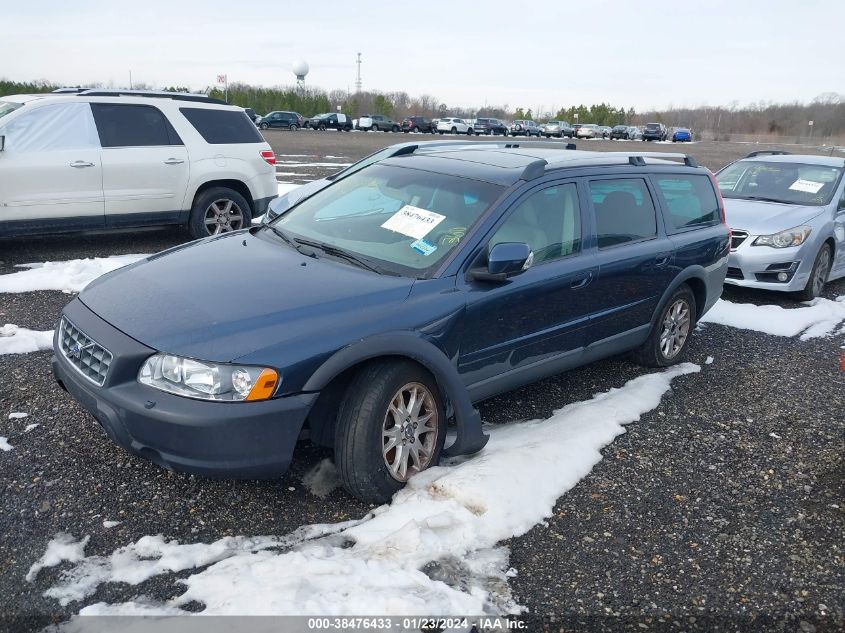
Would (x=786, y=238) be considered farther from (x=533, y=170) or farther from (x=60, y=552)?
(x=60, y=552)

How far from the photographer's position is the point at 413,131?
59.9m

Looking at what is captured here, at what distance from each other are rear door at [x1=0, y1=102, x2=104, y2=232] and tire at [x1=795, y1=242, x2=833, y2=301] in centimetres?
778

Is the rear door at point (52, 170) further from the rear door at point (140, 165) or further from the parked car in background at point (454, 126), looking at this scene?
the parked car in background at point (454, 126)

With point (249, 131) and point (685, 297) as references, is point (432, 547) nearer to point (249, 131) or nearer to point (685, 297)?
point (685, 297)

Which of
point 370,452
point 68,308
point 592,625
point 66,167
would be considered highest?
point 66,167

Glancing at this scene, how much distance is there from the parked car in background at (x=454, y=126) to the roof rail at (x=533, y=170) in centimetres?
5547

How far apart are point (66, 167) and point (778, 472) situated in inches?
283

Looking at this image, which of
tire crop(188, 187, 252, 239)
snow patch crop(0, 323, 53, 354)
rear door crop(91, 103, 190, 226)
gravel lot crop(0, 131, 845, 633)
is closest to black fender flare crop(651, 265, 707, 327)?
gravel lot crop(0, 131, 845, 633)

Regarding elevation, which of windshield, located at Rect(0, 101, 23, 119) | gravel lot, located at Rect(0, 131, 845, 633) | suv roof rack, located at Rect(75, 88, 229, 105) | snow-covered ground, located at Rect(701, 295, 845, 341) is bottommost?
gravel lot, located at Rect(0, 131, 845, 633)

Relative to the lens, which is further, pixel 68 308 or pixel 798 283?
pixel 798 283

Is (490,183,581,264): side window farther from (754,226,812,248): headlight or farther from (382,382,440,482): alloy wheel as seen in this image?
(754,226,812,248): headlight

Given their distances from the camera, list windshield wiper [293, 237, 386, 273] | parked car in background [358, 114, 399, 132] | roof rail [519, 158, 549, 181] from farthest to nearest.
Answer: parked car in background [358, 114, 399, 132] → roof rail [519, 158, 549, 181] → windshield wiper [293, 237, 386, 273]

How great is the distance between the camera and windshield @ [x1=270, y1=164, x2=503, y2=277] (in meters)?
3.81

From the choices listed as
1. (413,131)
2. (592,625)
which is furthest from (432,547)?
(413,131)
